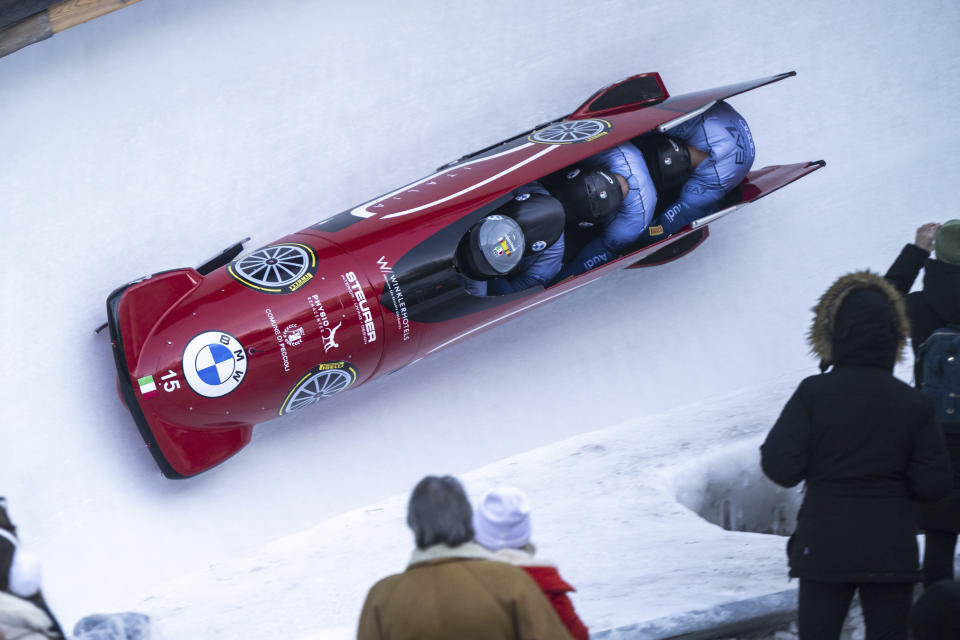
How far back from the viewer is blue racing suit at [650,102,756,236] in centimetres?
417

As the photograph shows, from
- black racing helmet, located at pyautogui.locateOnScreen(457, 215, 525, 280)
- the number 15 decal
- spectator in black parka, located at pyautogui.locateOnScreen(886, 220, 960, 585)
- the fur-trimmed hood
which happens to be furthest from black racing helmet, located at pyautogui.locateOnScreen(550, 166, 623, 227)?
the number 15 decal

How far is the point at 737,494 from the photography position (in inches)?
166

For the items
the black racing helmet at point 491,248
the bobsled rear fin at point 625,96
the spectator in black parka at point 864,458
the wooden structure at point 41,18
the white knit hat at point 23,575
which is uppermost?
the wooden structure at point 41,18

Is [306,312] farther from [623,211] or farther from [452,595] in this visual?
[452,595]

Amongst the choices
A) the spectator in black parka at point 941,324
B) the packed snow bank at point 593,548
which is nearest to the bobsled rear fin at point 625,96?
the packed snow bank at point 593,548

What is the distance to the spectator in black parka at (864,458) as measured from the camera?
89.2 inches

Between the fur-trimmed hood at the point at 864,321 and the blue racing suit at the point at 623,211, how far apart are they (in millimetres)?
1688

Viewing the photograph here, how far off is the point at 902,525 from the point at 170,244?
3.08 metres

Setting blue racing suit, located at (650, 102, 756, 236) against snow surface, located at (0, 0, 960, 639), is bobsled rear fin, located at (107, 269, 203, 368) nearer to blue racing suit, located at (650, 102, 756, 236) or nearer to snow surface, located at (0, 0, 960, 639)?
snow surface, located at (0, 0, 960, 639)

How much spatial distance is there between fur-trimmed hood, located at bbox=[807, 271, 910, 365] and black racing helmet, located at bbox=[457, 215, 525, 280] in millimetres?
1438

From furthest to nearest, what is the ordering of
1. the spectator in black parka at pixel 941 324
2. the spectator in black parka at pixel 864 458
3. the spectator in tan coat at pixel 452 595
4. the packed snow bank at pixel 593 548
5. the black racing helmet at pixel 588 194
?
the black racing helmet at pixel 588 194 → the packed snow bank at pixel 593 548 → the spectator in black parka at pixel 941 324 → the spectator in black parka at pixel 864 458 → the spectator in tan coat at pixel 452 595

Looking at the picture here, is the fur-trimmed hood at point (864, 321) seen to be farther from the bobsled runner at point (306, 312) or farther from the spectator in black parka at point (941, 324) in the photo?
the bobsled runner at point (306, 312)

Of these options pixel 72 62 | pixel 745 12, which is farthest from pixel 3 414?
pixel 745 12

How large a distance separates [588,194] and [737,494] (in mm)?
1670
